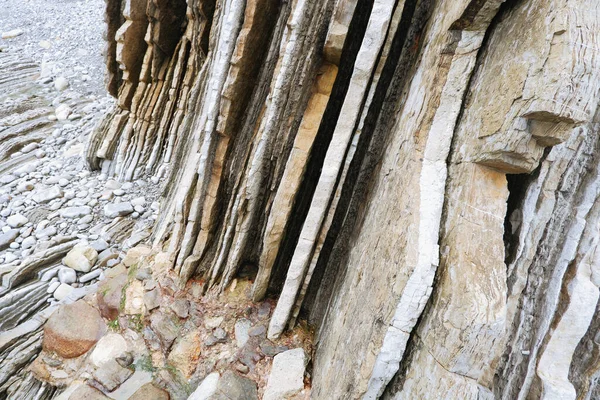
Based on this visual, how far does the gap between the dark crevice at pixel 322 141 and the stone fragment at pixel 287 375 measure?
818mm

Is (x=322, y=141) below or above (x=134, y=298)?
above

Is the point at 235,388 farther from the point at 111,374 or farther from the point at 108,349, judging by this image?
the point at 108,349

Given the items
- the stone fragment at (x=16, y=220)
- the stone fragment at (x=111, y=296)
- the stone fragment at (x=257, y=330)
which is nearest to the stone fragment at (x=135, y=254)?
the stone fragment at (x=111, y=296)

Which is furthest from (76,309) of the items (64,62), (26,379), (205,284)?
(64,62)

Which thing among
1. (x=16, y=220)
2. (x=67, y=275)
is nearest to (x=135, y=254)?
(x=67, y=275)

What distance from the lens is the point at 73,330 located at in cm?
391

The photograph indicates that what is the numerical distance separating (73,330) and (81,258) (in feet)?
4.57

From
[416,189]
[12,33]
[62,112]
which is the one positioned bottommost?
[62,112]

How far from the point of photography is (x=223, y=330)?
11.9ft

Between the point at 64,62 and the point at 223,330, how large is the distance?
12217mm

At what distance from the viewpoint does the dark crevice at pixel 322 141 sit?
3002 millimetres

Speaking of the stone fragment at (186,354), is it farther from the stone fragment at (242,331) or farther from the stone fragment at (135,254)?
the stone fragment at (135,254)

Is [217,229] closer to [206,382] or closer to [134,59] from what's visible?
[206,382]

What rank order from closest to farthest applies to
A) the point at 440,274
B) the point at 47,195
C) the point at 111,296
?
the point at 440,274 → the point at 111,296 → the point at 47,195
